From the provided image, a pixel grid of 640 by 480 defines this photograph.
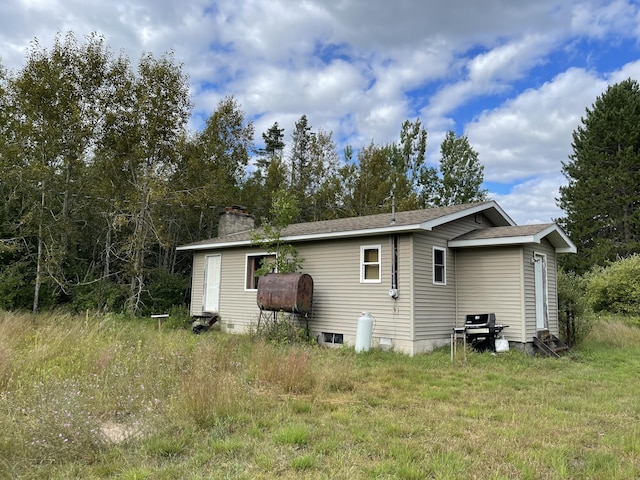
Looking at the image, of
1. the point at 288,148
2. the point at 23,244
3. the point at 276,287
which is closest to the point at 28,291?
the point at 23,244

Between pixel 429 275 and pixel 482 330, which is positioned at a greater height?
pixel 429 275

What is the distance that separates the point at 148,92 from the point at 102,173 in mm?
3515

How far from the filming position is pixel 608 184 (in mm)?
25109

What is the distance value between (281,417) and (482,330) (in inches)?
257

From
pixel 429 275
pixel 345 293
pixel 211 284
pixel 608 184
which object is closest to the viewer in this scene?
pixel 429 275

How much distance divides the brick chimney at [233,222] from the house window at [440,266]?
27.2 ft

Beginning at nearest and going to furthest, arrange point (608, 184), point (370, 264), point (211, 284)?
point (370, 264), point (211, 284), point (608, 184)

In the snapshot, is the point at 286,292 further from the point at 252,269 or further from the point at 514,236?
the point at 514,236

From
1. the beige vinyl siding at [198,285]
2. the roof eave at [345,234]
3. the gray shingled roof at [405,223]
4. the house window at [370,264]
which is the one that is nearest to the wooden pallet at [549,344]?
the gray shingled roof at [405,223]

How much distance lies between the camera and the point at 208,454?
360 cm

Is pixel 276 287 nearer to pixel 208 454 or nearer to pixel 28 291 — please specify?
pixel 208 454

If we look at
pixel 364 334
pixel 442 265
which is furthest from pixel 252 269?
pixel 442 265

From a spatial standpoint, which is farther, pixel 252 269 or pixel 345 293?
pixel 252 269

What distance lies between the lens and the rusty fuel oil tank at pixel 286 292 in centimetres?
1080
